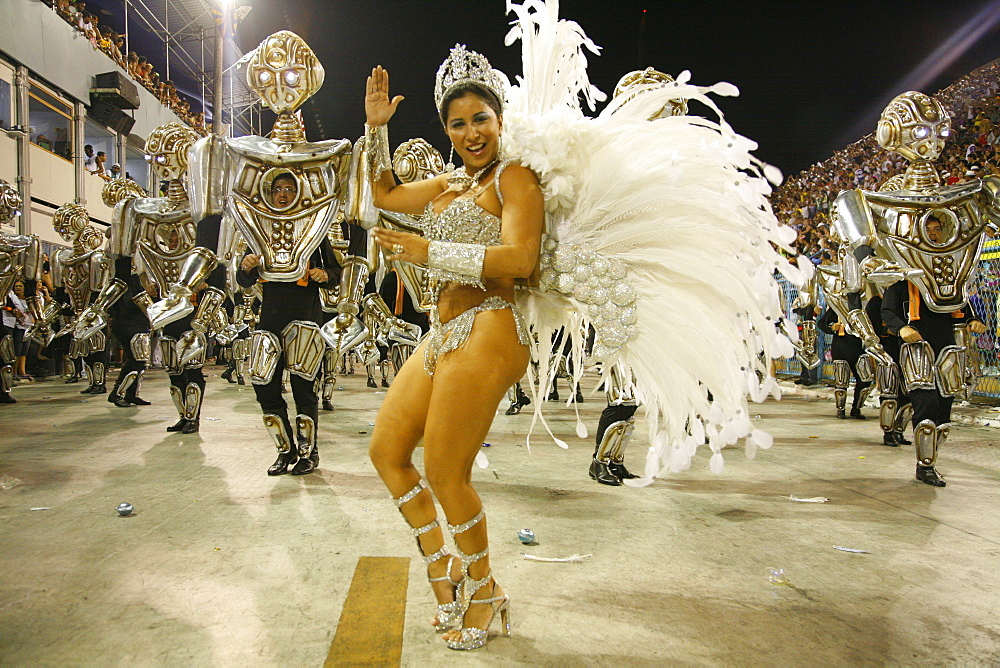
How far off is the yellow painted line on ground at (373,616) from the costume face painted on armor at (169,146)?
3827 millimetres

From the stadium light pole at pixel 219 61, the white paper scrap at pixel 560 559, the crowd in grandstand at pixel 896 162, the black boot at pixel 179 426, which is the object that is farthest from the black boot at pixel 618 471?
the stadium light pole at pixel 219 61

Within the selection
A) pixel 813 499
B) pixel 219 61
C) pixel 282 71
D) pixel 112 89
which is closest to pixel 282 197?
pixel 282 71

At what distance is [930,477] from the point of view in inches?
169

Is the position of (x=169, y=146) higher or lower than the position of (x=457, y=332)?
higher

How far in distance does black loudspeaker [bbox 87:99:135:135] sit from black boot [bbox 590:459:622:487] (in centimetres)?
1654

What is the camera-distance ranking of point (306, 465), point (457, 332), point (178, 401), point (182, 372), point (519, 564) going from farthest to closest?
point (178, 401), point (182, 372), point (306, 465), point (519, 564), point (457, 332)

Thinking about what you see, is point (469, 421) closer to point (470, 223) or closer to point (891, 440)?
point (470, 223)

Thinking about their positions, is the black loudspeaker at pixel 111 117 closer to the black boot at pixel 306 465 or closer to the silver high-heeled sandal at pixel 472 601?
the black boot at pixel 306 465

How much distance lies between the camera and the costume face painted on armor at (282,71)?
396 cm

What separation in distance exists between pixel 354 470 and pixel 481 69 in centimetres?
304

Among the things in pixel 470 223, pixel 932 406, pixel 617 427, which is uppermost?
pixel 470 223

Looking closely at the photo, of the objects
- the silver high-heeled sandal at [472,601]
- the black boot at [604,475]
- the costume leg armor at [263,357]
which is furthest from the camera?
the black boot at [604,475]

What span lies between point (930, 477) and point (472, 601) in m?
3.70

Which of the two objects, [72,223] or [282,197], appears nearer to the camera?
[282,197]
